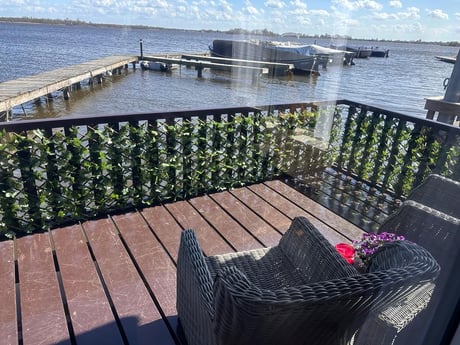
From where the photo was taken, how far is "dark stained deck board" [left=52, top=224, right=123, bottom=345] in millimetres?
1464

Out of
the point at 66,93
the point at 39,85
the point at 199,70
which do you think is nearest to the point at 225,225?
the point at 39,85

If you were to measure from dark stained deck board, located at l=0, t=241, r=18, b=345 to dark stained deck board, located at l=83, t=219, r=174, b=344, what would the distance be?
424mm

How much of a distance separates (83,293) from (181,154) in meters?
1.30

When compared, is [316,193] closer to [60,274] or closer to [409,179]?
[409,179]

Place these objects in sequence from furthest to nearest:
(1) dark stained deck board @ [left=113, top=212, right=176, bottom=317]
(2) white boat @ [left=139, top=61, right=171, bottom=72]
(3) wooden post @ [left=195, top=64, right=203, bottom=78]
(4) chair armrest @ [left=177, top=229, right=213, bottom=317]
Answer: (2) white boat @ [left=139, top=61, right=171, bottom=72]
(3) wooden post @ [left=195, top=64, right=203, bottom=78]
(1) dark stained deck board @ [left=113, top=212, right=176, bottom=317]
(4) chair armrest @ [left=177, top=229, right=213, bottom=317]

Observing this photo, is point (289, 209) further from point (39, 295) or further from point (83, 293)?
point (39, 295)

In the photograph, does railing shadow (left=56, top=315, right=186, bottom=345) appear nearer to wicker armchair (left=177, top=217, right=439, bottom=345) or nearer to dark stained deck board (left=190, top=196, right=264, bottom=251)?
wicker armchair (left=177, top=217, right=439, bottom=345)

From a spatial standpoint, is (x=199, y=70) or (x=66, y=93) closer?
(x=66, y=93)

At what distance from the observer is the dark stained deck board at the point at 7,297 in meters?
1.43

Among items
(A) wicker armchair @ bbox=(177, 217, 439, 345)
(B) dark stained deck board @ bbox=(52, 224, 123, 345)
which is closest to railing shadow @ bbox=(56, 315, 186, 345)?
(B) dark stained deck board @ bbox=(52, 224, 123, 345)

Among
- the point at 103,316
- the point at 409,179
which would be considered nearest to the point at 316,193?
the point at 409,179

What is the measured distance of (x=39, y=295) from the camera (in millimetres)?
1648

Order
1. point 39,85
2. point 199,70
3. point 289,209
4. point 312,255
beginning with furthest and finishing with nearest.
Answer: point 199,70 < point 39,85 < point 289,209 < point 312,255

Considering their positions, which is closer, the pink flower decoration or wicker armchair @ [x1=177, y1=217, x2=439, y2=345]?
wicker armchair @ [x1=177, y1=217, x2=439, y2=345]
